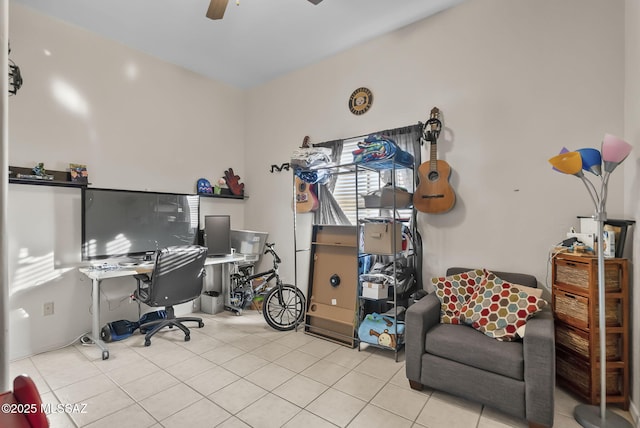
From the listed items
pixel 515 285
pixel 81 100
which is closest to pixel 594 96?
pixel 515 285

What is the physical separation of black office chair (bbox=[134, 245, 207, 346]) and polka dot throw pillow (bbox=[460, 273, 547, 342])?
253 centimetres

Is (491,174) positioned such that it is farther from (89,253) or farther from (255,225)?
(89,253)

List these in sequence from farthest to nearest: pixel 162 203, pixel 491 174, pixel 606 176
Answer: pixel 162 203
pixel 491 174
pixel 606 176

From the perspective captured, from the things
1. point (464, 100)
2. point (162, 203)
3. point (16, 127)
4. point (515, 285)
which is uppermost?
point (464, 100)

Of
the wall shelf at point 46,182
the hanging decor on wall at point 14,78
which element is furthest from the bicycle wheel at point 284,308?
the hanging decor on wall at point 14,78

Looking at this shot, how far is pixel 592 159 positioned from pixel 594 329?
1.09 metres

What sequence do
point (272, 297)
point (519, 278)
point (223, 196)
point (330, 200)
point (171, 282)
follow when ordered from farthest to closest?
point (223, 196)
point (330, 200)
point (272, 297)
point (171, 282)
point (519, 278)

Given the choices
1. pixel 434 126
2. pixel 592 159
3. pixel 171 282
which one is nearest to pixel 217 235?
pixel 171 282

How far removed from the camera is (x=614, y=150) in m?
1.70

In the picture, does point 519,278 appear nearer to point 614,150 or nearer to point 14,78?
point 614,150

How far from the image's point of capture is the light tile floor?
189 cm

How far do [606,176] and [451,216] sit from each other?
1.20 meters

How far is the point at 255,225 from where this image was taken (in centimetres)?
454

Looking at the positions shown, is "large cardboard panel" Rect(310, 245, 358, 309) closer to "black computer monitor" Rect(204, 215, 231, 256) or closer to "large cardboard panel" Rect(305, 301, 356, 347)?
"large cardboard panel" Rect(305, 301, 356, 347)
